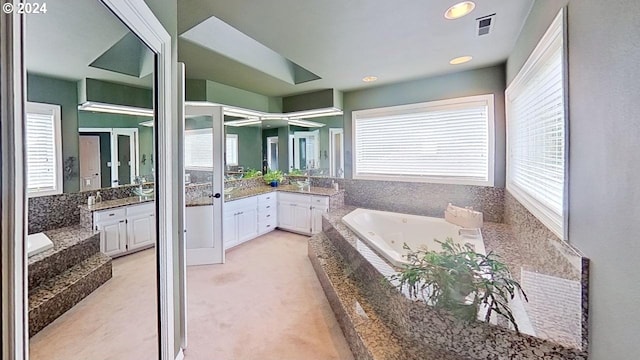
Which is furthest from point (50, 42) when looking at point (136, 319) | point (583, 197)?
point (583, 197)

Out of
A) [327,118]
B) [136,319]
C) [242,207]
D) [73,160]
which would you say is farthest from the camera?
[327,118]

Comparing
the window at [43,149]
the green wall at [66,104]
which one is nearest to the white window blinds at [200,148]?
the green wall at [66,104]

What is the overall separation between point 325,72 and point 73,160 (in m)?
2.83

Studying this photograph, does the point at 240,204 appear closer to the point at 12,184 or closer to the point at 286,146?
the point at 286,146

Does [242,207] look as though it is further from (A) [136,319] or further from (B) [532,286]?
(B) [532,286]

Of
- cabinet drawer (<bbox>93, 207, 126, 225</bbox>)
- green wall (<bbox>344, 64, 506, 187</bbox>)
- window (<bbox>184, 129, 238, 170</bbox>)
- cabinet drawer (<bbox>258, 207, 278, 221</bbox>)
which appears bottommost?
cabinet drawer (<bbox>258, 207, 278, 221</bbox>)

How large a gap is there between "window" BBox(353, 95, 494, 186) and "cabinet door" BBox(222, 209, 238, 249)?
2.03m

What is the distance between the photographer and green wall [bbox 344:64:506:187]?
328 centimetres

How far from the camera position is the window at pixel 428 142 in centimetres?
345

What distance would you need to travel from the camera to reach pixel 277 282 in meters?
3.05

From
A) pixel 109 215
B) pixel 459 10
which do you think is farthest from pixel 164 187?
pixel 459 10

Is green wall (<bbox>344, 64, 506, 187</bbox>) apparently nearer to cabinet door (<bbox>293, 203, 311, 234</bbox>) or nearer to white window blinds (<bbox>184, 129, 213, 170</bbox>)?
cabinet door (<bbox>293, 203, 311, 234</bbox>)

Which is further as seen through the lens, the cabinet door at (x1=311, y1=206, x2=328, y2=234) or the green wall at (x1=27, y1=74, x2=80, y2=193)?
the cabinet door at (x1=311, y1=206, x2=328, y2=234)

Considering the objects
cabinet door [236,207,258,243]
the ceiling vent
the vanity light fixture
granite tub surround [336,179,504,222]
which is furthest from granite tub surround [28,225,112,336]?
granite tub surround [336,179,504,222]
